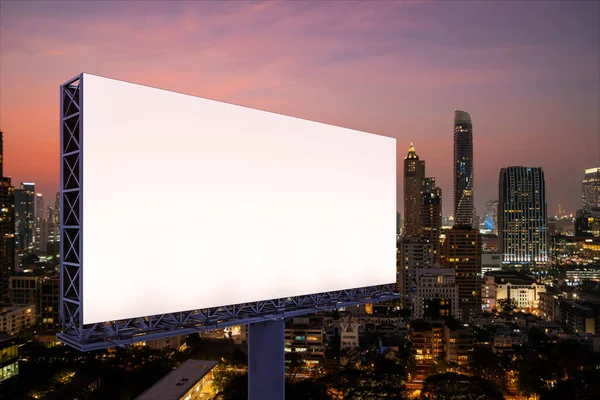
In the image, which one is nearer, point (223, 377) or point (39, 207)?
point (223, 377)

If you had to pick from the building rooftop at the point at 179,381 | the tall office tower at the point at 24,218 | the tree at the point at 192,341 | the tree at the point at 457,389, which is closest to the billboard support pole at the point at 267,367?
the building rooftop at the point at 179,381

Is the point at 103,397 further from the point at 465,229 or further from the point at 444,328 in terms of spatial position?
the point at 465,229

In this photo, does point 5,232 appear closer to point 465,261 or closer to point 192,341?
point 192,341

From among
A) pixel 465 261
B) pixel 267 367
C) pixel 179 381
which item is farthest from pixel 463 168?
pixel 267 367

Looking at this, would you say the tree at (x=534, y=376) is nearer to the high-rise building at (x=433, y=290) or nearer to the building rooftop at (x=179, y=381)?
the building rooftop at (x=179, y=381)

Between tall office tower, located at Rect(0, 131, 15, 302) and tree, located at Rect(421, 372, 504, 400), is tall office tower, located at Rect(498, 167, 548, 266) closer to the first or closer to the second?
tree, located at Rect(421, 372, 504, 400)

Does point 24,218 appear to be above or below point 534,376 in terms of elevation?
above

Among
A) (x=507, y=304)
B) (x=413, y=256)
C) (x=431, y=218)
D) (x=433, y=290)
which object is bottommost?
(x=507, y=304)
